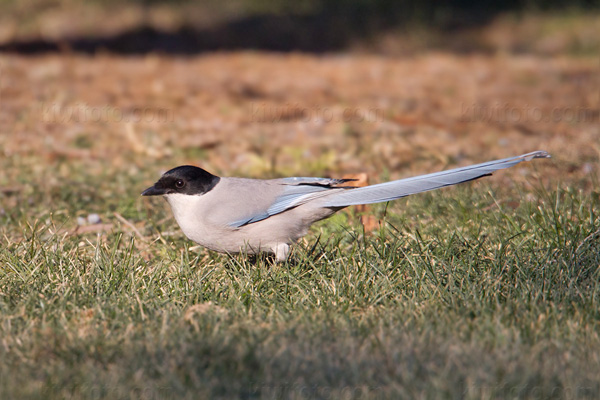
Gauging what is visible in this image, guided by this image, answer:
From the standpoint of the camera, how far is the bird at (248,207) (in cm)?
412

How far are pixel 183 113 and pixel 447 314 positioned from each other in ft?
19.1

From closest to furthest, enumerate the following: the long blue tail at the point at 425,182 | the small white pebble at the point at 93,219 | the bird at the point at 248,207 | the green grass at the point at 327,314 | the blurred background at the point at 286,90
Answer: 1. the green grass at the point at 327,314
2. the long blue tail at the point at 425,182
3. the bird at the point at 248,207
4. the small white pebble at the point at 93,219
5. the blurred background at the point at 286,90

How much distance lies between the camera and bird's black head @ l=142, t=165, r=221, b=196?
4238 millimetres

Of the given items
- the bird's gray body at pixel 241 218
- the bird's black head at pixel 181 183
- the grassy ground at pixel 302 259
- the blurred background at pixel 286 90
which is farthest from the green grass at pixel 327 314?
the blurred background at pixel 286 90

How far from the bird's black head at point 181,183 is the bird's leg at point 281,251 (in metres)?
0.55

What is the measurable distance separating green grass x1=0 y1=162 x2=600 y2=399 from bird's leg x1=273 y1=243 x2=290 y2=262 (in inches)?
2.8

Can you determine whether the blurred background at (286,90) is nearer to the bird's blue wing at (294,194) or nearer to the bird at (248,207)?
the bird's blue wing at (294,194)

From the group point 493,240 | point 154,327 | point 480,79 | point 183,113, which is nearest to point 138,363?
point 154,327

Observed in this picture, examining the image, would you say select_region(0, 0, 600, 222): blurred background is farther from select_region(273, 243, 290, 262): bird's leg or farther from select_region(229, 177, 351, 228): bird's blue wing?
select_region(273, 243, 290, 262): bird's leg

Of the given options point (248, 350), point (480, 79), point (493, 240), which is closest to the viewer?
point (248, 350)

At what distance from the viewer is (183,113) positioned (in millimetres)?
8586

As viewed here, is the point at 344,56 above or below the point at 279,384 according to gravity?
above

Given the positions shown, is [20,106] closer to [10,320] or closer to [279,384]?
[10,320]

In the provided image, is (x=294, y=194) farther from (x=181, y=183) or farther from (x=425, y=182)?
(x=425, y=182)
